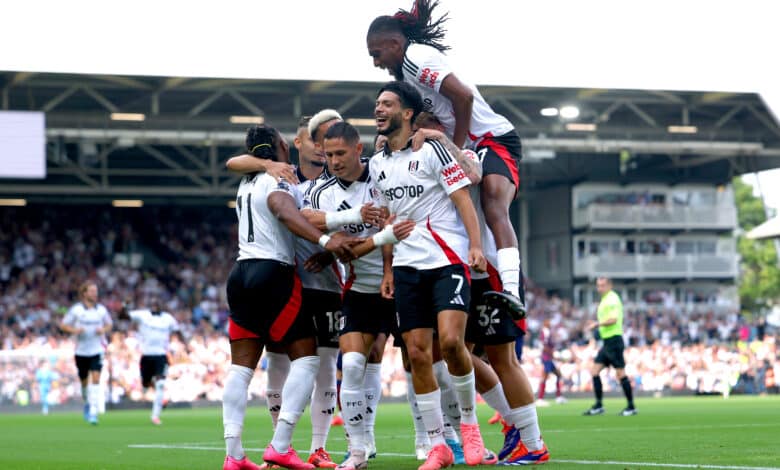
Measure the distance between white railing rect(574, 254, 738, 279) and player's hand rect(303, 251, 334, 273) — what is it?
3699cm

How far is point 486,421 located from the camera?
1572cm

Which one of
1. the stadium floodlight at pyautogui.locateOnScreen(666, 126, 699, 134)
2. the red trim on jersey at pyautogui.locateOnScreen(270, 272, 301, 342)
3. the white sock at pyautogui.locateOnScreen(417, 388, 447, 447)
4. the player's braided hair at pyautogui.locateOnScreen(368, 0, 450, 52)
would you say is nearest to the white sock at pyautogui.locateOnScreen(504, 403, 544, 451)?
the white sock at pyautogui.locateOnScreen(417, 388, 447, 447)

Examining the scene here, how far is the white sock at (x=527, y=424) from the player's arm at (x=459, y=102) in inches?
67.7

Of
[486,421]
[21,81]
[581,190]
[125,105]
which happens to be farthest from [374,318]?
[581,190]

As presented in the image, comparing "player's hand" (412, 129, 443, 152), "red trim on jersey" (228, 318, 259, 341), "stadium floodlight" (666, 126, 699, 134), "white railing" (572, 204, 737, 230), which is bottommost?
"red trim on jersey" (228, 318, 259, 341)

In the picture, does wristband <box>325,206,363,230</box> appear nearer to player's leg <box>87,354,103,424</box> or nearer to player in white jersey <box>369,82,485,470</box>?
player in white jersey <box>369,82,485,470</box>

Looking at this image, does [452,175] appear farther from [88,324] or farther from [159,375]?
[159,375]

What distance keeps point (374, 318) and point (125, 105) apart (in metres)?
30.4

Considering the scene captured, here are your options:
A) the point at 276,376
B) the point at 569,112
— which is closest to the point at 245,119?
the point at 569,112

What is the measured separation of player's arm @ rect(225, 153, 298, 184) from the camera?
766cm

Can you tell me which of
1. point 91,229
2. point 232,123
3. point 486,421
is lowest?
point 486,421

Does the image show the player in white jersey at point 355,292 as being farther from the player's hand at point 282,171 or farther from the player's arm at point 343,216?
the player's hand at point 282,171

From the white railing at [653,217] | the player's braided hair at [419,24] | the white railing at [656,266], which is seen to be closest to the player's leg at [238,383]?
the player's braided hair at [419,24]

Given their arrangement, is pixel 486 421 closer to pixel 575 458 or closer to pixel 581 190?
pixel 575 458
